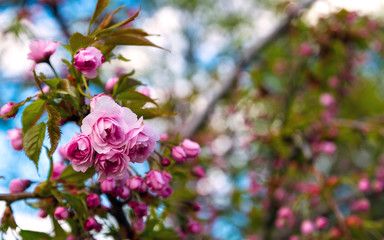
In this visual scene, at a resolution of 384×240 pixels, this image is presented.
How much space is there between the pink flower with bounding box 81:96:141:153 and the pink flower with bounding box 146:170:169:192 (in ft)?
0.51

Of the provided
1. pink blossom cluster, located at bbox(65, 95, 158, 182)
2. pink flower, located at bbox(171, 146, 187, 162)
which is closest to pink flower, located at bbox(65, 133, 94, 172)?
pink blossom cluster, located at bbox(65, 95, 158, 182)

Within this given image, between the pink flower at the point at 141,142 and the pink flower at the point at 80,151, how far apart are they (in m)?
0.07

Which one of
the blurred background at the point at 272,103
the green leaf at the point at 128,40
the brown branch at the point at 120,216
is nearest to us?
the green leaf at the point at 128,40

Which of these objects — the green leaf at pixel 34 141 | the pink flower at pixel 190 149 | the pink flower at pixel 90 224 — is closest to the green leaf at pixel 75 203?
the pink flower at pixel 90 224

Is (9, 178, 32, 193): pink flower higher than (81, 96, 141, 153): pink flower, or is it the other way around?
(81, 96, 141, 153): pink flower

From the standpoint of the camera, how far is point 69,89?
0.67 m

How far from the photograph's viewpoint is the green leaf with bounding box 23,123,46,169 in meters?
0.63

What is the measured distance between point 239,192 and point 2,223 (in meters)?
1.58

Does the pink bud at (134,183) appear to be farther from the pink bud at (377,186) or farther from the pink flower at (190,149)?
the pink bud at (377,186)

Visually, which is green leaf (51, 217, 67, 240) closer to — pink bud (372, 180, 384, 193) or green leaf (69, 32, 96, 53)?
green leaf (69, 32, 96, 53)

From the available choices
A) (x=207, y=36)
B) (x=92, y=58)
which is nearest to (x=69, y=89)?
(x=92, y=58)

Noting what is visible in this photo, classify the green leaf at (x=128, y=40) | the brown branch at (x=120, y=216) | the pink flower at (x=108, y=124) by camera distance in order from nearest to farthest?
the pink flower at (x=108, y=124) < the green leaf at (x=128, y=40) < the brown branch at (x=120, y=216)

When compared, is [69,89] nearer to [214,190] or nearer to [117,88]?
[117,88]

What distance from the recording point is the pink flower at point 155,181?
0.72m
